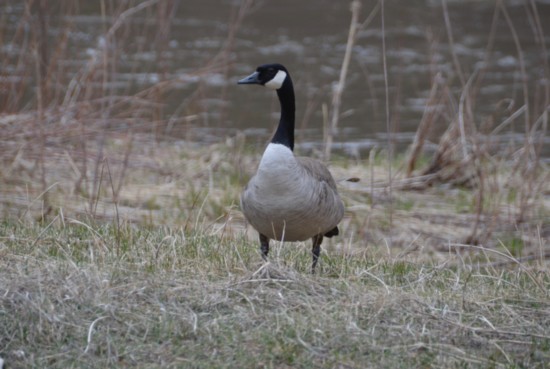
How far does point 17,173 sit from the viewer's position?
732 centimetres

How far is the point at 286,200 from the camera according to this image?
4.76 meters

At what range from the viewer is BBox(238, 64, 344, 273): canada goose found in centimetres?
477

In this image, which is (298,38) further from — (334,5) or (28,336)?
(28,336)

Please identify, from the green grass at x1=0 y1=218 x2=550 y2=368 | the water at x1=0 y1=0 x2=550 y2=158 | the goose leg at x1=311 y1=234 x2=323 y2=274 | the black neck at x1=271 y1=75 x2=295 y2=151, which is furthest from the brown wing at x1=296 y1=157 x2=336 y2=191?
the water at x1=0 y1=0 x2=550 y2=158

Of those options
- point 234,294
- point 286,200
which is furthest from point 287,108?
point 234,294

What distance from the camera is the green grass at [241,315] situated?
3570 mm

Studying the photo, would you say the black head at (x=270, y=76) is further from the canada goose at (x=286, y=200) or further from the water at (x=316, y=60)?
the water at (x=316, y=60)

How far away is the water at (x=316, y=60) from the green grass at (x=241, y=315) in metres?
4.70

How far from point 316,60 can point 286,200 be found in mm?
9007

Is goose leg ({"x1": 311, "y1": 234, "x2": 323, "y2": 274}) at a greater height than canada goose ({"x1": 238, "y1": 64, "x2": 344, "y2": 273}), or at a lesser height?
lesser

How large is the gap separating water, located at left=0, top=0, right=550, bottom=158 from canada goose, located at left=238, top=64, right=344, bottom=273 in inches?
161

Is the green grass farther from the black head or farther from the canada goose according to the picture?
the black head

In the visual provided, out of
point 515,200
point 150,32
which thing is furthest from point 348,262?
point 150,32

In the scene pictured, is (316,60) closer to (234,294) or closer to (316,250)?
(316,250)
